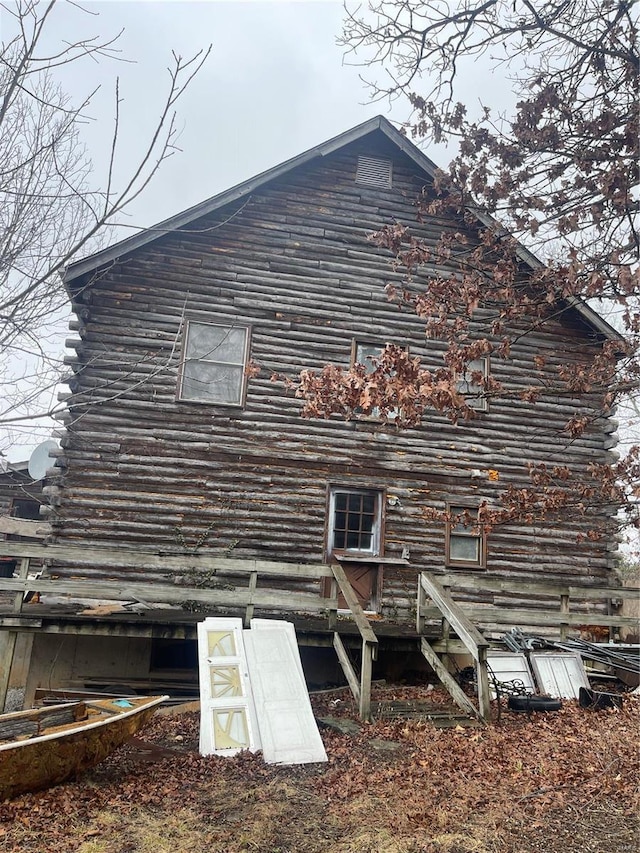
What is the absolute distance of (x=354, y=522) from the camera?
12617 mm

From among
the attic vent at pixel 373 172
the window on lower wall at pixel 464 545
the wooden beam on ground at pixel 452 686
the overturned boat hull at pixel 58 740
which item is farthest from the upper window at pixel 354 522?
the attic vent at pixel 373 172

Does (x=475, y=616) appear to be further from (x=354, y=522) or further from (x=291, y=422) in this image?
(x=291, y=422)

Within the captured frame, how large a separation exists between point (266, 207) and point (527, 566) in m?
8.83

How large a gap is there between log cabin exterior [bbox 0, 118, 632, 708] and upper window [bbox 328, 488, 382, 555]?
0.03m

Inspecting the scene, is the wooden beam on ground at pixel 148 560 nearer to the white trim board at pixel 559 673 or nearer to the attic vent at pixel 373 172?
the white trim board at pixel 559 673

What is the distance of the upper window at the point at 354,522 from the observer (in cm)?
1246

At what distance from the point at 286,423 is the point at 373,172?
588 cm

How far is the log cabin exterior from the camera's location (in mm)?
11805

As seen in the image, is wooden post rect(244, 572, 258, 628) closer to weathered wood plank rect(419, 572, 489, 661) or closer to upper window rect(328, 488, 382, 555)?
weathered wood plank rect(419, 572, 489, 661)

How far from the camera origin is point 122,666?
1058cm

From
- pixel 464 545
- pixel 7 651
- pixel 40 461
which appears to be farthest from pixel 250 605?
pixel 40 461

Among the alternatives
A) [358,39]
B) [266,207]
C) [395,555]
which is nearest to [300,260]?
[266,207]

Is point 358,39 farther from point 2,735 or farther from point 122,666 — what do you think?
point 122,666

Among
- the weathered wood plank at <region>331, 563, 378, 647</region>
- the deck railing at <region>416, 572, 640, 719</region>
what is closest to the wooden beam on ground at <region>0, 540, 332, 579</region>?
the weathered wood plank at <region>331, 563, 378, 647</region>
